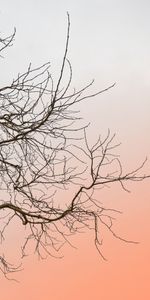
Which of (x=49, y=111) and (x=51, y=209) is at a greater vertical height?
(x=49, y=111)

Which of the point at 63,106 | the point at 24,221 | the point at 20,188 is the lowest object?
the point at 24,221

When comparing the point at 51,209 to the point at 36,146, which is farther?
the point at 36,146

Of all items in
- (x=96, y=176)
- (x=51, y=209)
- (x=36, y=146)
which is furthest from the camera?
(x=36, y=146)

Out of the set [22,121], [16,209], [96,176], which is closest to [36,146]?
[22,121]

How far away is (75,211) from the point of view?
2111mm

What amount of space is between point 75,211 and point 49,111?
1.57ft

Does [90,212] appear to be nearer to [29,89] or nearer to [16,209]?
[16,209]

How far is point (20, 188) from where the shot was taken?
90.6 inches

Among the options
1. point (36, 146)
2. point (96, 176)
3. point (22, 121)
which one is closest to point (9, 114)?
point (22, 121)

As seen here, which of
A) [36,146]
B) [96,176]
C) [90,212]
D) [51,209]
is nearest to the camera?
[96,176]

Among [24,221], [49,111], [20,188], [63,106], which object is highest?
[63,106]

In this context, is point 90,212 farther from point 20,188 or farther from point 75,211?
point 20,188

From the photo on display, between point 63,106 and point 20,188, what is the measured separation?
1.58ft

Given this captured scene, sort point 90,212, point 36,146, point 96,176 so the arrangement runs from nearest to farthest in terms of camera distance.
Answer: point 96,176 → point 90,212 → point 36,146
